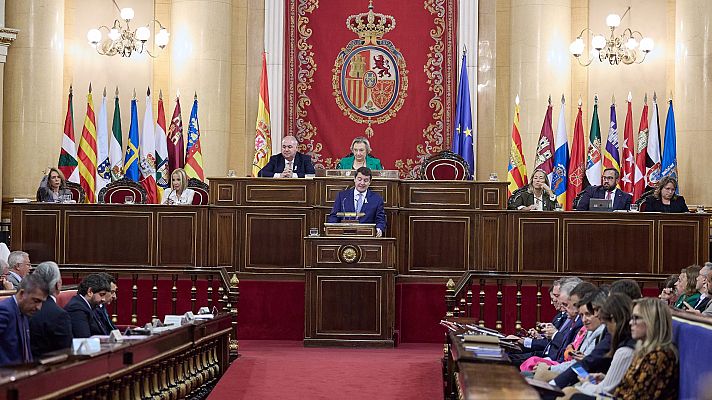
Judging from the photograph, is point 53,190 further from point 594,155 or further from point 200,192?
point 594,155

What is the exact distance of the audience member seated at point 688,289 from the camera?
10172mm

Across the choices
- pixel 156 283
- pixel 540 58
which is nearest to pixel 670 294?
pixel 156 283

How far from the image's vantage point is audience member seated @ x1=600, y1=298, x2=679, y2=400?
233 inches

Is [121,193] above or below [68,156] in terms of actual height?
below

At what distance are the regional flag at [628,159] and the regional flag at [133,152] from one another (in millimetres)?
7127

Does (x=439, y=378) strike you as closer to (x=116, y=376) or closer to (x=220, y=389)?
(x=220, y=389)

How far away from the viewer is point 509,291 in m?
12.7

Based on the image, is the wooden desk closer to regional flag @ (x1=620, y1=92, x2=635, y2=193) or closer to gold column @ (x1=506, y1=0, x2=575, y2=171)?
regional flag @ (x1=620, y1=92, x2=635, y2=193)

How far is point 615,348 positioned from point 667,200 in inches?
284

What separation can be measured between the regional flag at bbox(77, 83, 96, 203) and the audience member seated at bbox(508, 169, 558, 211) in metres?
6.32

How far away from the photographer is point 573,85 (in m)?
17.9

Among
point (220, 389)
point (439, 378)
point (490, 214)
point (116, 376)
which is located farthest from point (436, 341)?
point (116, 376)

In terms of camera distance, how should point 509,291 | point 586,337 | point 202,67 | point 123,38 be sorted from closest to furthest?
point 586,337, point 509,291, point 123,38, point 202,67

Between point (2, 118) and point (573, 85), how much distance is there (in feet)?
28.5
